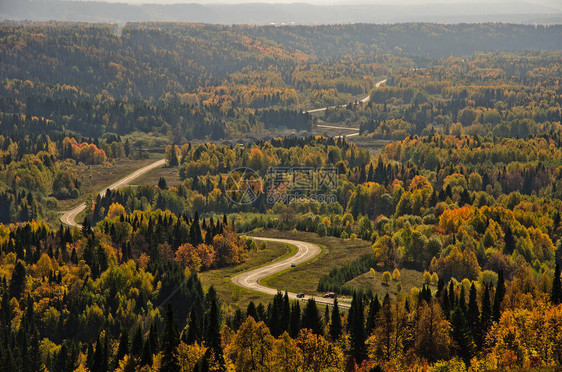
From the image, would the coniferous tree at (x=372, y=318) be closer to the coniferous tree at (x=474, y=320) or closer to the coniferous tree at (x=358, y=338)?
the coniferous tree at (x=358, y=338)

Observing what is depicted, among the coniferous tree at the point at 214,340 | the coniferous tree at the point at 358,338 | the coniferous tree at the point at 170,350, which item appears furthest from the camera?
the coniferous tree at the point at 358,338

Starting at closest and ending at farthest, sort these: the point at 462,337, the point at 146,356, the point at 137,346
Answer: the point at 146,356 < the point at 462,337 < the point at 137,346

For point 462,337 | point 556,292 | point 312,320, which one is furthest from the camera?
point 556,292

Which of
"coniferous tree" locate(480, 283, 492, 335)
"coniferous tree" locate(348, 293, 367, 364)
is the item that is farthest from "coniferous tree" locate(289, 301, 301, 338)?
"coniferous tree" locate(480, 283, 492, 335)

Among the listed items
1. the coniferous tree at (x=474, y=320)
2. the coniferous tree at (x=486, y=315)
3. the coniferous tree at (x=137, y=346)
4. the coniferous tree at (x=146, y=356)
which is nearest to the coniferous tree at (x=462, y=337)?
the coniferous tree at (x=474, y=320)

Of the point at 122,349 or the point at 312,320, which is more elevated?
the point at 312,320

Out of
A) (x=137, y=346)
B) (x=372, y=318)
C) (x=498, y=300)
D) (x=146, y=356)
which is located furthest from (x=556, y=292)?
(x=137, y=346)

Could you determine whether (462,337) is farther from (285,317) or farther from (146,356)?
(146,356)

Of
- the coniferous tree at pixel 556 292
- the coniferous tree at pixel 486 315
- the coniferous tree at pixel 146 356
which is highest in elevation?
the coniferous tree at pixel 556 292

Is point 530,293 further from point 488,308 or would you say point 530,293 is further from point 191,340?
point 191,340

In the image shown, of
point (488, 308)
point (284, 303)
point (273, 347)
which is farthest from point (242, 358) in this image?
point (488, 308)

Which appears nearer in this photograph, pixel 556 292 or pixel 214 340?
pixel 214 340

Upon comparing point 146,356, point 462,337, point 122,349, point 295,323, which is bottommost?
point 122,349

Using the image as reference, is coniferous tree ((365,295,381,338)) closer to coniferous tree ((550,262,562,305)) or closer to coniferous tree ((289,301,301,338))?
coniferous tree ((289,301,301,338))
